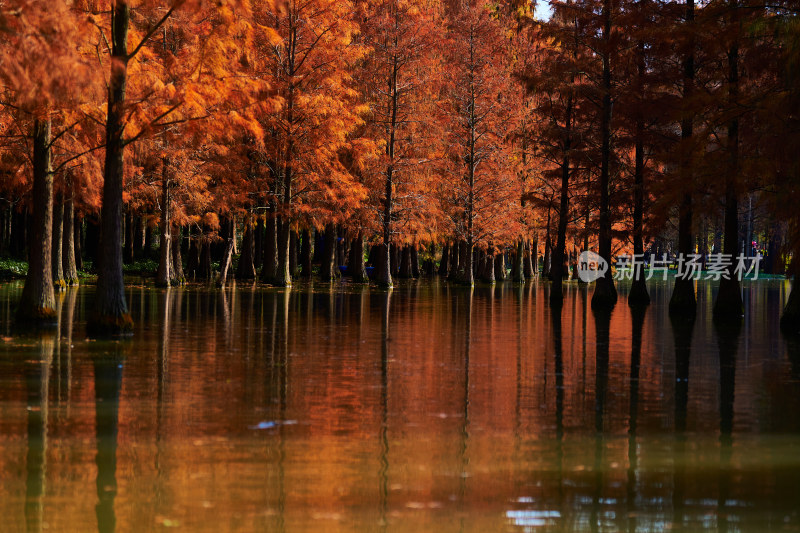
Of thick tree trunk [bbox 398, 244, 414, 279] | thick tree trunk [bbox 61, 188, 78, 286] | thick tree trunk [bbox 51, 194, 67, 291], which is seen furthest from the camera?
thick tree trunk [bbox 398, 244, 414, 279]

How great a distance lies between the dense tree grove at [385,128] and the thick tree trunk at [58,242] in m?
0.10

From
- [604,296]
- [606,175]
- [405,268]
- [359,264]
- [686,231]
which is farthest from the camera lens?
[405,268]

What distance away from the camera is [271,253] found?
168ft

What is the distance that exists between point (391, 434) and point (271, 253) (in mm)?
41291

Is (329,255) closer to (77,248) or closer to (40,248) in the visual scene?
(77,248)

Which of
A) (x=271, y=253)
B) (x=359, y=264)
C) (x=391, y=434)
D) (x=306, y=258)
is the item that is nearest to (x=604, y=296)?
(x=271, y=253)

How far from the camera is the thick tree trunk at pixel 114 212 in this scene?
816 inches

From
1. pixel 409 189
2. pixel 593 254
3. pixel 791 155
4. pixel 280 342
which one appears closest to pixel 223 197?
pixel 409 189

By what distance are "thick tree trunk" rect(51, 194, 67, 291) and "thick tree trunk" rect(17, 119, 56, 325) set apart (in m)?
17.5

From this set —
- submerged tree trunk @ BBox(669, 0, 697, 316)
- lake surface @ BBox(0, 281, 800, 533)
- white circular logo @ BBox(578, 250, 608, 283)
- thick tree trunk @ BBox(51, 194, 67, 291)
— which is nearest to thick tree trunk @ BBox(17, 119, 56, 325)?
lake surface @ BBox(0, 281, 800, 533)

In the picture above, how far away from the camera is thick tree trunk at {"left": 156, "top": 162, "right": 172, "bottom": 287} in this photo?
146ft

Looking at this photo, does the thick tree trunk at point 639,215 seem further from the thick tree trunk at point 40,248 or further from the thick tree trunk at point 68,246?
the thick tree trunk at point 68,246

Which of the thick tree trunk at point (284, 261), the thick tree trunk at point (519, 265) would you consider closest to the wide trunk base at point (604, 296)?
the thick tree trunk at point (284, 261)

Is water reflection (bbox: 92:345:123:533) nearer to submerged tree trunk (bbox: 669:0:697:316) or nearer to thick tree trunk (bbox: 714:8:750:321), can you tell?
thick tree trunk (bbox: 714:8:750:321)
